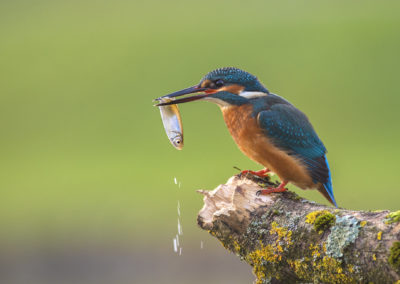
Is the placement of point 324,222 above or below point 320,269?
above

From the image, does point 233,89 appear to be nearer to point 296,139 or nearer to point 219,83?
point 219,83

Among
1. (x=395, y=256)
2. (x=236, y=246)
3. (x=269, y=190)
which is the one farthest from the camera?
(x=269, y=190)

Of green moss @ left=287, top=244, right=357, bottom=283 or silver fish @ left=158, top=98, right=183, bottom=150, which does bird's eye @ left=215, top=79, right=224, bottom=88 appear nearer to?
silver fish @ left=158, top=98, right=183, bottom=150

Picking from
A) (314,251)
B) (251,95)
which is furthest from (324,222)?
(251,95)

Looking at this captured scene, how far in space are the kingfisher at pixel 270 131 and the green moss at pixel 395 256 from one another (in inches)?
A: 43.9

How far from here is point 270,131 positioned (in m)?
3.46

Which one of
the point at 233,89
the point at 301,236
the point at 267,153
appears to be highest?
the point at 233,89

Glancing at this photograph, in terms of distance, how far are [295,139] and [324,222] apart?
0.91 metres

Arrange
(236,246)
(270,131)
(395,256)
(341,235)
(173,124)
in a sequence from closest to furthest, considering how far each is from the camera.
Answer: (395,256) < (341,235) < (236,246) < (270,131) < (173,124)

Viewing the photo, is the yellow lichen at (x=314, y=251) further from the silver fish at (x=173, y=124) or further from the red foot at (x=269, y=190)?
the silver fish at (x=173, y=124)

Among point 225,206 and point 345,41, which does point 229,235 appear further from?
A: point 345,41

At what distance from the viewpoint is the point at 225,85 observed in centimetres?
356

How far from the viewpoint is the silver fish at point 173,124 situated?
3.69 m

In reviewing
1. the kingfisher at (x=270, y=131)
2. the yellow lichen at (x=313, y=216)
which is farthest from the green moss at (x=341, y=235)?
the kingfisher at (x=270, y=131)
